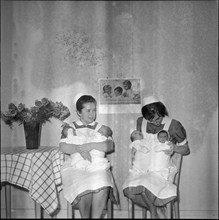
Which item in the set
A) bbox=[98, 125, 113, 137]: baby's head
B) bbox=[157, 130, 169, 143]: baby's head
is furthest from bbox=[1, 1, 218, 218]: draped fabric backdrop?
bbox=[157, 130, 169, 143]: baby's head

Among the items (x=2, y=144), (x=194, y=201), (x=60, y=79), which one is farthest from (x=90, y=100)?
(x=194, y=201)

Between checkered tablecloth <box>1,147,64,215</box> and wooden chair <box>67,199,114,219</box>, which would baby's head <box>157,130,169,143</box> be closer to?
wooden chair <box>67,199,114,219</box>

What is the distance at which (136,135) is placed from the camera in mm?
1676

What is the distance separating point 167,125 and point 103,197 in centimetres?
49

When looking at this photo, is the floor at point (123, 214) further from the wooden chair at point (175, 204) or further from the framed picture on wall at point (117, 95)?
the framed picture on wall at point (117, 95)

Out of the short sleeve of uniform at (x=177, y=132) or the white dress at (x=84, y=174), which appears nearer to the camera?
the white dress at (x=84, y=174)

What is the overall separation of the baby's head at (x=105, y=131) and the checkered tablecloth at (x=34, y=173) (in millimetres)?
255

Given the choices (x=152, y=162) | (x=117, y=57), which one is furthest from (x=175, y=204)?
(x=117, y=57)

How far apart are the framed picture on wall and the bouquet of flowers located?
20 cm

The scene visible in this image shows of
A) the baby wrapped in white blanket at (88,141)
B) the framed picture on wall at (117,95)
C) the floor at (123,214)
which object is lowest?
the floor at (123,214)

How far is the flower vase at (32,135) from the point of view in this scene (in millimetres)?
1673

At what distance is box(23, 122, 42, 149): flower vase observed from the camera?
5.49 ft

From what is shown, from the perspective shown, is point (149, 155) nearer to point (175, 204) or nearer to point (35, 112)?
point (175, 204)

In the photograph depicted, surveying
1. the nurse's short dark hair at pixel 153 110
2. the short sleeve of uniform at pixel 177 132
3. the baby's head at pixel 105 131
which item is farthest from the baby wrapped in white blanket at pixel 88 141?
the short sleeve of uniform at pixel 177 132
